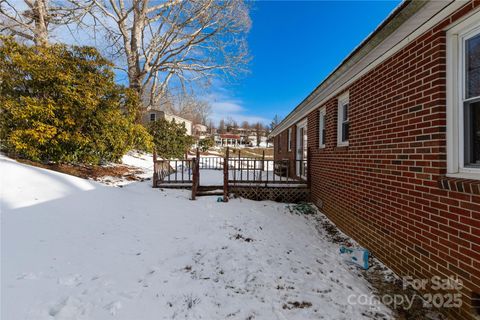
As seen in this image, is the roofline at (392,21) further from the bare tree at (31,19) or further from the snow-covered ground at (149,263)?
the bare tree at (31,19)

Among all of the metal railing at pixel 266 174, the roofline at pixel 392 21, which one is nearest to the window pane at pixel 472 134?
the roofline at pixel 392 21

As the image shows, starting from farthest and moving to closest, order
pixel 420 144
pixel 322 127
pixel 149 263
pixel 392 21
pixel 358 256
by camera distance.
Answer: pixel 322 127 < pixel 358 256 < pixel 149 263 < pixel 392 21 < pixel 420 144

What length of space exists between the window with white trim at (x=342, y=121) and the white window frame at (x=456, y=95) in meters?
2.90

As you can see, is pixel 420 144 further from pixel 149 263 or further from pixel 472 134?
pixel 149 263

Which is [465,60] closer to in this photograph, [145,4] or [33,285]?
[33,285]

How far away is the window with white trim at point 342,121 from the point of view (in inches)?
212

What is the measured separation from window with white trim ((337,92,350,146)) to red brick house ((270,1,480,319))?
2.23ft

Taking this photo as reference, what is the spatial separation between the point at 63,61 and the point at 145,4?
295 inches

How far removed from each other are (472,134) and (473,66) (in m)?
0.66

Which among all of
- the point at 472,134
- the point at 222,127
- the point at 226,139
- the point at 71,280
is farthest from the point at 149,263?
the point at 222,127

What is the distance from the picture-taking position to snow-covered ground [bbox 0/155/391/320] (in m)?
2.25

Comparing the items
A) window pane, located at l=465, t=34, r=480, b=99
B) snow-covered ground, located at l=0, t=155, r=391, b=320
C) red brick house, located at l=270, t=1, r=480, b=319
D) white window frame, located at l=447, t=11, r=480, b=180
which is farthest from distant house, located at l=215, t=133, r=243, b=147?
window pane, located at l=465, t=34, r=480, b=99

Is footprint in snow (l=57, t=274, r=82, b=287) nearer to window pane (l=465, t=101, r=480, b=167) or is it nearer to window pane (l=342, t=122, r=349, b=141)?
window pane (l=465, t=101, r=480, b=167)

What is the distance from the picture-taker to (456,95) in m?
2.36
